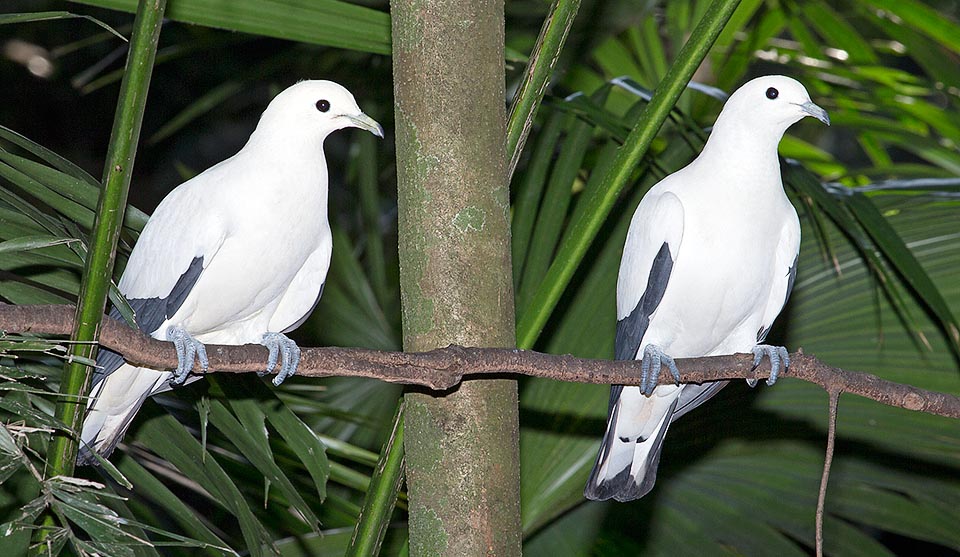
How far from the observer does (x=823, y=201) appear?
1739mm

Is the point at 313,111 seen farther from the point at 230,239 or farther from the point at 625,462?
the point at 625,462

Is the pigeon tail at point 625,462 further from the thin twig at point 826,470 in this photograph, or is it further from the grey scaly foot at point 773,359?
the thin twig at point 826,470

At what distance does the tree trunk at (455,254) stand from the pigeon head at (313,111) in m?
0.41

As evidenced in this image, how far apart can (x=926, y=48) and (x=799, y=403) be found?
1483mm

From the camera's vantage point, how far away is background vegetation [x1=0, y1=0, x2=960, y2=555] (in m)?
1.34

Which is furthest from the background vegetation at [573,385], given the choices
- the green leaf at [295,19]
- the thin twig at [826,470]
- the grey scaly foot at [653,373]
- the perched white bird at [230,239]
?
the thin twig at [826,470]

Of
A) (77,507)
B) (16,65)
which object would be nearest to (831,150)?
(16,65)

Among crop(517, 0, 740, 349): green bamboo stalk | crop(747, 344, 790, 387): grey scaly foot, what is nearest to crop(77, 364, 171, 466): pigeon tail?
crop(517, 0, 740, 349): green bamboo stalk

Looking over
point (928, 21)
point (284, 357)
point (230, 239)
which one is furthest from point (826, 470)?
point (928, 21)

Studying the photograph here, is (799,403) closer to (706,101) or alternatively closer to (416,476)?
(416,476)

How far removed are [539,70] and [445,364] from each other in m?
0.45

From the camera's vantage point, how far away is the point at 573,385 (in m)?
1.95

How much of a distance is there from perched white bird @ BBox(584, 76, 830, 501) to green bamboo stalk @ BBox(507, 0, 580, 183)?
0.50 metres

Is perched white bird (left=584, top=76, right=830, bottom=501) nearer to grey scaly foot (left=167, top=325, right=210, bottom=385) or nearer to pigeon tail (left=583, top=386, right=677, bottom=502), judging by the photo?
pigeon tail (left=583, top=386, right=677, bottom=502)
